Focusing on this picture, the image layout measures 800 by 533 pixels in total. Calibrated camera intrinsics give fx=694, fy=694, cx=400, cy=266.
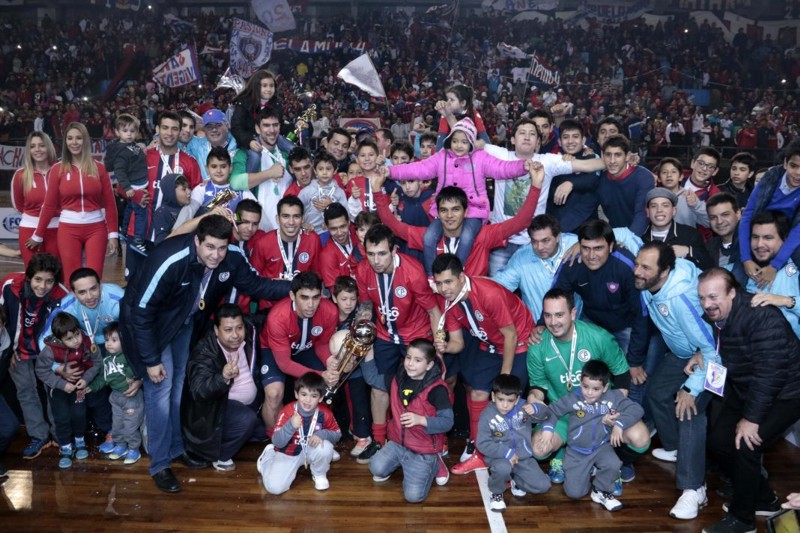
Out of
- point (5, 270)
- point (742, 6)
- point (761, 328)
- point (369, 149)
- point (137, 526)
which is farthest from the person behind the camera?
point (742, 6)

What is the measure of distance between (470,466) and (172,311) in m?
2.15

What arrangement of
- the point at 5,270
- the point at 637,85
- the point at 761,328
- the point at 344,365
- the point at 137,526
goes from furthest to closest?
the point at 637,85 < the point at 5,270 < the point at 344,365 < the point at 137,526 < the point at 761,328

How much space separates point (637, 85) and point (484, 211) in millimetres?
17744

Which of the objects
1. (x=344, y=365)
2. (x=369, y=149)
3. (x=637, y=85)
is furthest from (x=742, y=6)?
(x=344, y=365)

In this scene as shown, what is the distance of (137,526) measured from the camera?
12.7 ft

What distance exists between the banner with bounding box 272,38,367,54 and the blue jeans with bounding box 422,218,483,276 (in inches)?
724

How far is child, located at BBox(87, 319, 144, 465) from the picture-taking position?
15.1 feet

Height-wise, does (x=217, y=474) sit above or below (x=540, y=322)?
below

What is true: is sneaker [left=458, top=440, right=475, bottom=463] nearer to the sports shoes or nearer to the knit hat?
the knit hat

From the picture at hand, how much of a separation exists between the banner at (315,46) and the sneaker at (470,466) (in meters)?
19.4

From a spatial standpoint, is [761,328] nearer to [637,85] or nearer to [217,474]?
[217,474]

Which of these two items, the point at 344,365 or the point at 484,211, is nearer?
the point at 344,365

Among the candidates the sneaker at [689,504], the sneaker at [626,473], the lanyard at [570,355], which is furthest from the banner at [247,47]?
the sneaker at [689,504]

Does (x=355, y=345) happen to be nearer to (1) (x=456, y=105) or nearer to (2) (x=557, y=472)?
(2) (x=557, y=472)
